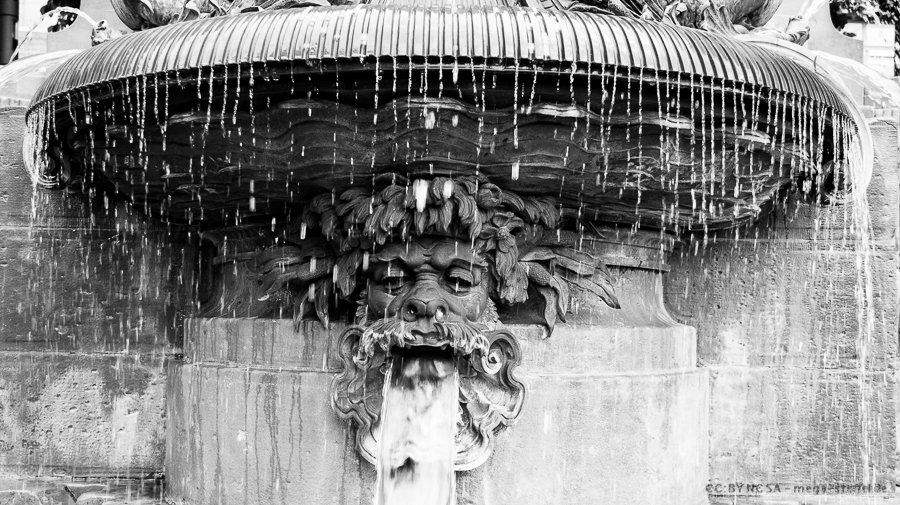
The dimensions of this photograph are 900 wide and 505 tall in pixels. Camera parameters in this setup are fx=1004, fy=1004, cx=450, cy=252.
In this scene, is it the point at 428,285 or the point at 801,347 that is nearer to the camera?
the point at 428,285

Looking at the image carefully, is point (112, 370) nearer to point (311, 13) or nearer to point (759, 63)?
point (311, 13)

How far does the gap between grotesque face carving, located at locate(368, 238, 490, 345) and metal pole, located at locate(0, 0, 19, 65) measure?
29.3 feet

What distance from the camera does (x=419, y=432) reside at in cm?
397

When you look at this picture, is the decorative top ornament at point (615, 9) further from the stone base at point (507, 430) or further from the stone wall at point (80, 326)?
the stone base at point (507, 430)

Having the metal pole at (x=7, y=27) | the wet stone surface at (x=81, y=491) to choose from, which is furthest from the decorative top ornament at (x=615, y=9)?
the metal pole at (x=7, y=27)

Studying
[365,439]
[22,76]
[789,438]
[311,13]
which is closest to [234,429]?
[365,439]

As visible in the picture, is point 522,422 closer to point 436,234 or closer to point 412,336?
point 412,336

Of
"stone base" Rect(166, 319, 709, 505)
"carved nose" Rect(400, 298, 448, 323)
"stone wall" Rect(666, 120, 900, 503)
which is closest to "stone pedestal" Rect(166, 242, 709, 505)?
"stone base" Rect(166, 319, 709, 505)

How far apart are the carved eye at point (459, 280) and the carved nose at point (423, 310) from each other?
0.15 metres

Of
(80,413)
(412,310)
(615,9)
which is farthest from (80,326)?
(615,9)

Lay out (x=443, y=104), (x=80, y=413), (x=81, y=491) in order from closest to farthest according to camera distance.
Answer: (x=443, y=104), (x=81, y=491), (x=80, y=413)

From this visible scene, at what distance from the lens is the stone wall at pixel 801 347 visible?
5164 millimetres

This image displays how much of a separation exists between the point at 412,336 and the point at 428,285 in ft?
0.72

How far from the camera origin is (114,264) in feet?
17.6
